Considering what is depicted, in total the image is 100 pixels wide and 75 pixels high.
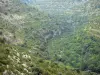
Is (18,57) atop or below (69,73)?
atop

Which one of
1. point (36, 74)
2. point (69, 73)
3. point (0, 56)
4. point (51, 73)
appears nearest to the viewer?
point (0, 56)

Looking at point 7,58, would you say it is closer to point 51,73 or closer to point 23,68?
point 23,68

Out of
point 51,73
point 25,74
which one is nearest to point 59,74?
point 51,73

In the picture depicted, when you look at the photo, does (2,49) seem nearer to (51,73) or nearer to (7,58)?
(7,58)

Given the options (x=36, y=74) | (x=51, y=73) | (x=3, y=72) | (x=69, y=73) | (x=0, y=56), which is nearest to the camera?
(x=3, y=72)

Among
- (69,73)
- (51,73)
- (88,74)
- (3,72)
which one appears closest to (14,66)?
(3,72)

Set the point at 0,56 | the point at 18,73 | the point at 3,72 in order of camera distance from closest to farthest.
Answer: the point at 3,72
the point at 18,73
the point at 0,56

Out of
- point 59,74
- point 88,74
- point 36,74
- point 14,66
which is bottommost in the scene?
point 88,74

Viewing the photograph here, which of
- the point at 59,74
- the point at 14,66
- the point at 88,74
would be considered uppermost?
the point at 14,66

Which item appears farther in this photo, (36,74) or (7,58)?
(36,74)
